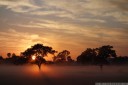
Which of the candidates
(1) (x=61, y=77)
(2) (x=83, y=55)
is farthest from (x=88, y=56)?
(1) (x=61, y=77)

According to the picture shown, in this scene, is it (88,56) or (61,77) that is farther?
(88,56)

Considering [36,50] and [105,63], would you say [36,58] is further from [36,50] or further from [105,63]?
[105,63]

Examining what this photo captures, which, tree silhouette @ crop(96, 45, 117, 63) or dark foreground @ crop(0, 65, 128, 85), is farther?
tree silhouette @ crop(96, 45, 117, 63)

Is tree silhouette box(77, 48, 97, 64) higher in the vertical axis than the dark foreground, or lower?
higher

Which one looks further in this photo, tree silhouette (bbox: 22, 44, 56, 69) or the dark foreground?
tree silhouette (bbox: 22, 44, 56, 69)

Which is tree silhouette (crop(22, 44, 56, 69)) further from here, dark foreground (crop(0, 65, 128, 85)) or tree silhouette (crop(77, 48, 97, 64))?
tree silhouette (crop(77, 48, 97, 64))

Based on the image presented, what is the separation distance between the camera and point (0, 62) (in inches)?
3777

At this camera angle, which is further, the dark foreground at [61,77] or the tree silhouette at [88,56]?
the tree silhouette at [88,56]

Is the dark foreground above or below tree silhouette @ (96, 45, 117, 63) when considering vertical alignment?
→ below

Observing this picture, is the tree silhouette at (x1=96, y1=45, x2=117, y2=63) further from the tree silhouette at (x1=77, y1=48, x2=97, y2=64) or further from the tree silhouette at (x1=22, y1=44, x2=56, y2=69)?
the tree silhouette at (x1=22, y1=44, x2=56, y2=69)

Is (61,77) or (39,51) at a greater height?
(39,51)

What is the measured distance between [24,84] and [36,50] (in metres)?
30.1

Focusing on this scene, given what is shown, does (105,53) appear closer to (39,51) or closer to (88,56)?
(88,56)

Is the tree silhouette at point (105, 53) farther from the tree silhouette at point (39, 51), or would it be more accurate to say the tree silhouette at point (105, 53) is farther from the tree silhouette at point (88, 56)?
the tree silhouette at point (39, 51)
